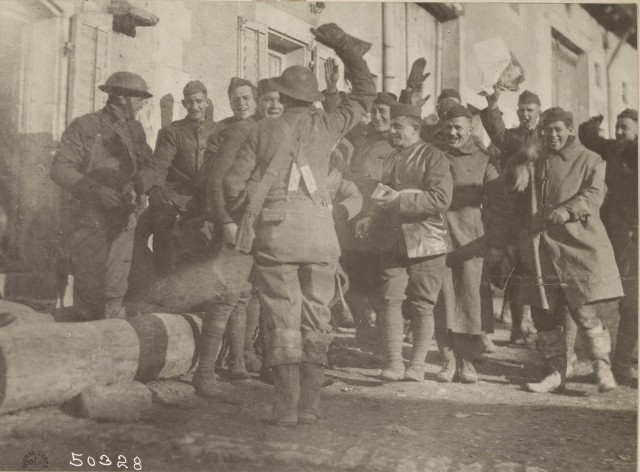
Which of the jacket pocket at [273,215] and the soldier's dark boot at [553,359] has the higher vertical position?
the jacket pocket at [273,215]

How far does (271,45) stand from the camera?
4.73m

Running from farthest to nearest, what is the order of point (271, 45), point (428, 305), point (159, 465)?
1. point (271, 45)
2. point (428, 305)
3. point (159, 465)

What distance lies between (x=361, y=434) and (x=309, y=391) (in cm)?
36

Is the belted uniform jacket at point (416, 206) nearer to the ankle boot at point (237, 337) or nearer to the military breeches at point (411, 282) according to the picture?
the military breeches at point (411, 282)

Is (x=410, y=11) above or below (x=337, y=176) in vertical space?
above

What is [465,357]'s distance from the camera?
448cm

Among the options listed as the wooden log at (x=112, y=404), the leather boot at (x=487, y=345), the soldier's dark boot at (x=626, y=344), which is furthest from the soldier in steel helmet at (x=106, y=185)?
the soldier's dark boot at (x=626, y=344)

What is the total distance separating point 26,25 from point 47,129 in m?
0.68

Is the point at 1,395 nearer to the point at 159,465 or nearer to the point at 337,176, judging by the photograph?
the point at 159,465

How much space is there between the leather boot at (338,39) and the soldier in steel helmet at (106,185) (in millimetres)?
1394

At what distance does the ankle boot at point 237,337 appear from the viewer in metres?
4.16

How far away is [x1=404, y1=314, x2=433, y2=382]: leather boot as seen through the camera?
429 cm

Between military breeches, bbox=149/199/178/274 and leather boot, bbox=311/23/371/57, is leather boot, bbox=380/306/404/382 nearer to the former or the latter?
military breeches, bbox=149/199/178/274

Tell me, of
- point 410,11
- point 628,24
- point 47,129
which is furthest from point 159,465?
point 410,11
